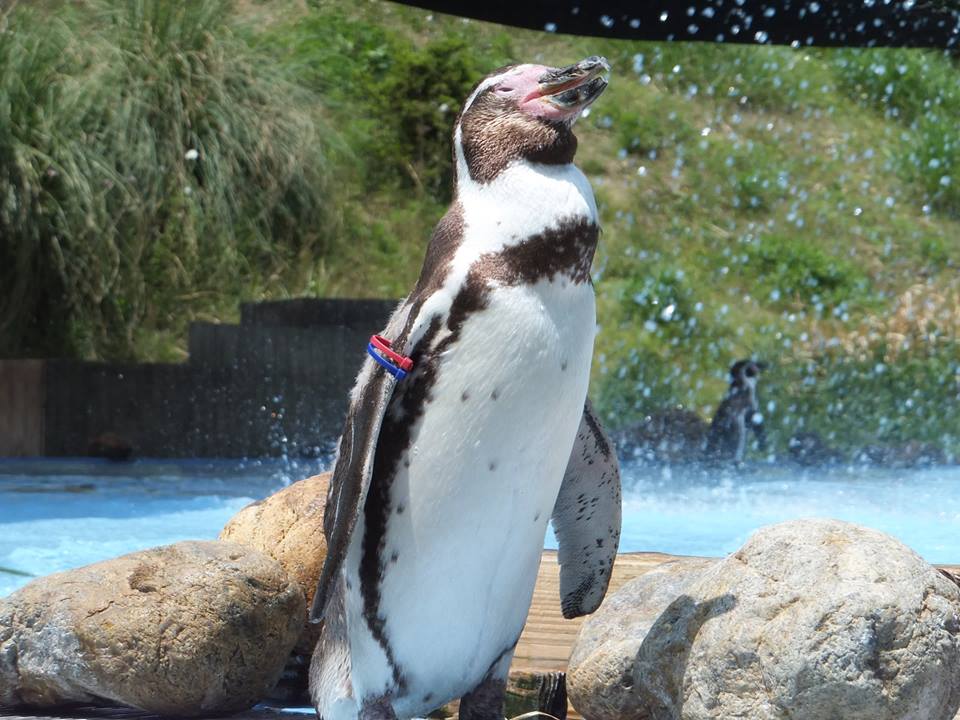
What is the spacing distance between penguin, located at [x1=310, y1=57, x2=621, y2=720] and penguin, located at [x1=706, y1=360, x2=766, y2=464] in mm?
4986

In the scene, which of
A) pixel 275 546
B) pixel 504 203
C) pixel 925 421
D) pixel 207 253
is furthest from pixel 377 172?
pixel 504 203

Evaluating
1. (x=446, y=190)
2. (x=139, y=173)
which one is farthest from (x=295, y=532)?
(x=446, y=190)

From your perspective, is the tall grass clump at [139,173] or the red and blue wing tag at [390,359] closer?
the red and blue wing tag at [390,359]

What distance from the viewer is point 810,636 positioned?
4.79 ft

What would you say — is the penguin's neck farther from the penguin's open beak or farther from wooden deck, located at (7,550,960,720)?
wooden deck, located at (7,550,960,720)

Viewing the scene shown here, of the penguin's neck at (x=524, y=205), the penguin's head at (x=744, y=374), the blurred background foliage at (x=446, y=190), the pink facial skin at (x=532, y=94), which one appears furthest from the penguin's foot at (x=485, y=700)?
the blurred background foliage at (x=446, y=190)

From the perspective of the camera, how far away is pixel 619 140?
9977 millimetres

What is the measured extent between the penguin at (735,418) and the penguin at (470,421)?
499 cm

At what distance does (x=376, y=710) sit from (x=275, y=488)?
13.8 feet

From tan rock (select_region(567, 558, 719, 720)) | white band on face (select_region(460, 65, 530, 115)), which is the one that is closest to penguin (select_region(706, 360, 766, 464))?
tan rock (select_region(567, 558, 719, 720))

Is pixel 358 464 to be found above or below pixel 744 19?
below

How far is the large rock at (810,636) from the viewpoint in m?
1.45

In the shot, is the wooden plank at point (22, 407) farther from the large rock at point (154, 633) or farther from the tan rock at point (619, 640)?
the tan rock at point (619, 640)

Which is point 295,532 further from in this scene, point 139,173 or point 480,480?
point 139,173
